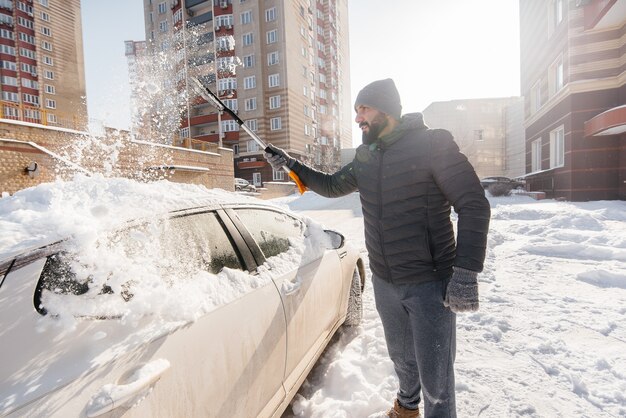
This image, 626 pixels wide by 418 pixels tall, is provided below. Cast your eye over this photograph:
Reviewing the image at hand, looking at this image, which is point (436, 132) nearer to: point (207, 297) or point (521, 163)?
point (207, 297)

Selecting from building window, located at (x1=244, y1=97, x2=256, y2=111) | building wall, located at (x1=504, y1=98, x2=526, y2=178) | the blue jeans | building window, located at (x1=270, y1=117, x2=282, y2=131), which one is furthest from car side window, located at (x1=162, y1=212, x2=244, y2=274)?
building wall, located at (x1=504, y1=98, x2=526, y2=178)

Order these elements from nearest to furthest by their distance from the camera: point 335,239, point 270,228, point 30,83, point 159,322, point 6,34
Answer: point 159,322, point 270,228, point 335,239, point 6,34, point 30,83

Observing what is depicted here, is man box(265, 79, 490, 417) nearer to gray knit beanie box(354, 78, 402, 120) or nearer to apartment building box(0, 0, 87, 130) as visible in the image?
gray knit beanie box(354, 78, 402, 120)

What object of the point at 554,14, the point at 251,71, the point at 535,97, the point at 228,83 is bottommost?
the point at 535,97

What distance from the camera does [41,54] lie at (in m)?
45.6

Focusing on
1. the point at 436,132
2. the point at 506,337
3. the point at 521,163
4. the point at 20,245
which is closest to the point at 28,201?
the point at 20,245

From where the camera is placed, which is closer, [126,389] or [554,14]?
[126,389]

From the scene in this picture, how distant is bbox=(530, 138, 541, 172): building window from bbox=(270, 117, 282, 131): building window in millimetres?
25060

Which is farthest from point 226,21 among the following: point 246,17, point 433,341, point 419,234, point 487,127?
point 433,341

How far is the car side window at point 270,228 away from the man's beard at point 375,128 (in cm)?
88

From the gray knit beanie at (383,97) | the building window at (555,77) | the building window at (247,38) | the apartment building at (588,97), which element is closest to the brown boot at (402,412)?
the gray knit beanie at (383,97)

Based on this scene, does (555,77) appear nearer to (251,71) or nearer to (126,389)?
(126,389)

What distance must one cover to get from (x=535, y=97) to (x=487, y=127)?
3079 centimetres

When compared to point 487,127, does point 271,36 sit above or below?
above
